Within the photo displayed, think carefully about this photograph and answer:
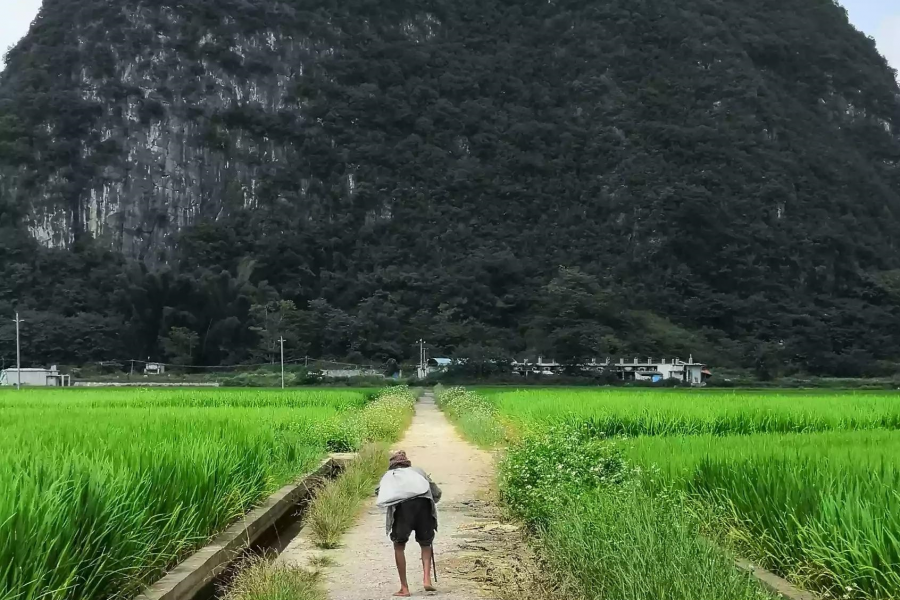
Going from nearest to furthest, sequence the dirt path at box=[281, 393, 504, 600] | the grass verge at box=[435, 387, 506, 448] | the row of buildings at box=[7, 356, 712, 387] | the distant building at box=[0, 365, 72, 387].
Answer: the dirt path at box=[281, 393, 504, 600]
the grass verge at box=[435, 387, 506, 448]
the distant building at box=[0, 365, 72, 387]
the row of buildings at box=[7, 356, 712, 387]

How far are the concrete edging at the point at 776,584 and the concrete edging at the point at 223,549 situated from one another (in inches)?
134

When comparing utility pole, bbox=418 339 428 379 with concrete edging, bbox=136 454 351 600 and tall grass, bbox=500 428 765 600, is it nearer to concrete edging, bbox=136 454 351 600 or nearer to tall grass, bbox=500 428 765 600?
concrete edging, bbox=136 454 351 600

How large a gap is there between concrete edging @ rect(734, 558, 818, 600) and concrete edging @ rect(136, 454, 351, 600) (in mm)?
3412

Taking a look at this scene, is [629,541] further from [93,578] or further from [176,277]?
[176,277]

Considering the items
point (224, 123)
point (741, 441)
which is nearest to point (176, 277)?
point (224, 123)

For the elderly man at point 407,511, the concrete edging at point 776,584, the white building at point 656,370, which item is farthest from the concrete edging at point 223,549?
the white building at point 656,370

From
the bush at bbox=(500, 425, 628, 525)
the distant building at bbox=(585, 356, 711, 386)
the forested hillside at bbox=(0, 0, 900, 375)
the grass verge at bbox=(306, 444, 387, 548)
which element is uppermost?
the forested hillside at bbox=(0, 0, 900, 375)

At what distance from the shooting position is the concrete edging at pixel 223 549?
536cm

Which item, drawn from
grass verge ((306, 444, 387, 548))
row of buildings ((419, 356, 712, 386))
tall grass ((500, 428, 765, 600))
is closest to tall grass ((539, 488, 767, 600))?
tall grass ((500, 428, 765, 600))

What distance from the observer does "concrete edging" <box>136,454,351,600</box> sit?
17.6 feet

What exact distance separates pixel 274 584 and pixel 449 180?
106 metres

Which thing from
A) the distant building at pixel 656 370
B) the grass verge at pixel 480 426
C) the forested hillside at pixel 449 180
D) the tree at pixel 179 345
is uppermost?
the forested hillside at pixel 449 180

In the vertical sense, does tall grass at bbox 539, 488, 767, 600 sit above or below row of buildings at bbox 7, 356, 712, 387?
above

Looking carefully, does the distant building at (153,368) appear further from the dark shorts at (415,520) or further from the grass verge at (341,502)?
the dark shorts at (415,520)
